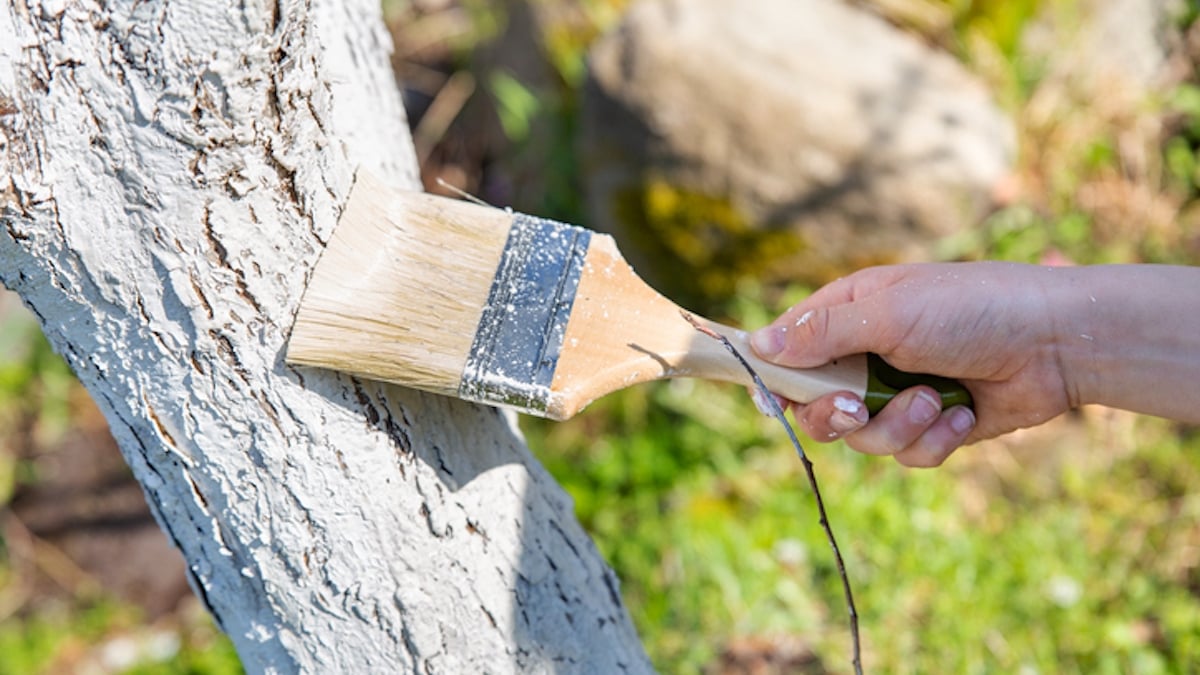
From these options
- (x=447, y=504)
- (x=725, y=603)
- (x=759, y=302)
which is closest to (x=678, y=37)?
(x=759, y=302)

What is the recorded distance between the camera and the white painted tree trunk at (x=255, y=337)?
834mm

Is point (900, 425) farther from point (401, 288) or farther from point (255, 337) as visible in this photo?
point (255, 337)

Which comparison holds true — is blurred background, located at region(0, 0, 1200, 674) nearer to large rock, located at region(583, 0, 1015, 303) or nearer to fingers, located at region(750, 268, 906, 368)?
large rock, located at region(583, 0, 1015, 303)

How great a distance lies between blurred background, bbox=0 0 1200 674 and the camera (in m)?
2.42

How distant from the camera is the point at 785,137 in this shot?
9.39 ft

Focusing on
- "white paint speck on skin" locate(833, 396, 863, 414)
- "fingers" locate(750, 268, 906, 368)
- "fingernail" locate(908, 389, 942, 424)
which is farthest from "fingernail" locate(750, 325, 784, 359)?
"fingernail" locate(908, 389, 942, 424)

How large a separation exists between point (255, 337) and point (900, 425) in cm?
89

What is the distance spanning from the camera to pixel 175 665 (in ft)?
9.44

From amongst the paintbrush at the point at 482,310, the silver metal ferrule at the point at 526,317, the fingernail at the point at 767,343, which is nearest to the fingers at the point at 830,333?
the fingernail at the point at 767,343

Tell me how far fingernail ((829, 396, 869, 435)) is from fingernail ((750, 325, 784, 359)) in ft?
0.36

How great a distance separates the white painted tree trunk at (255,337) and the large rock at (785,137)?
1737mm

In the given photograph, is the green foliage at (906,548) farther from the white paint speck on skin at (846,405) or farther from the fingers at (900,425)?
the white paint speck on skin at (846,405)

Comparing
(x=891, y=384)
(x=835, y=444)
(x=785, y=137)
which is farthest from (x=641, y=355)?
(x=785, y=137)

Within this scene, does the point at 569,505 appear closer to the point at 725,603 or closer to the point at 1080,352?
the point at 1080,352
